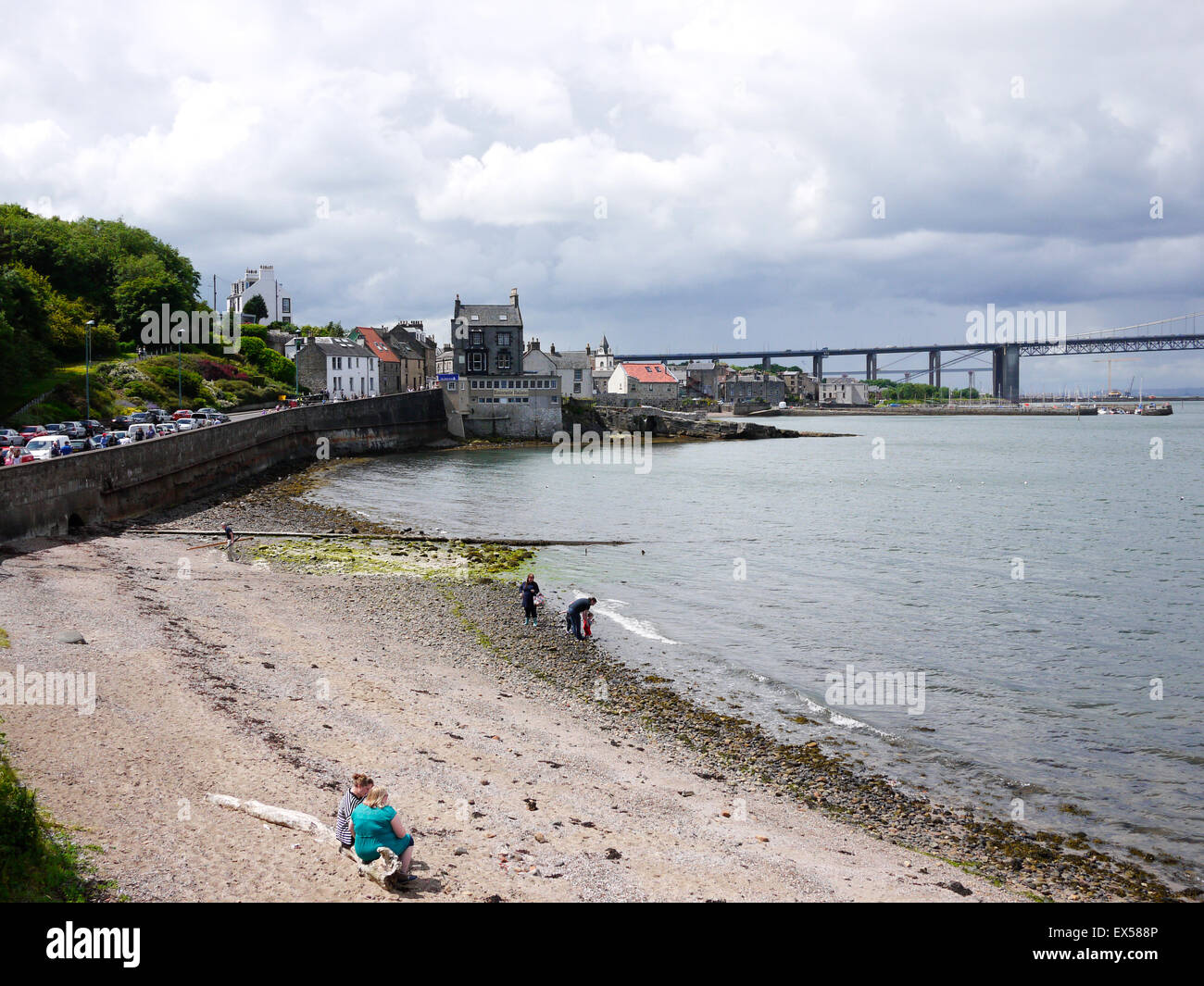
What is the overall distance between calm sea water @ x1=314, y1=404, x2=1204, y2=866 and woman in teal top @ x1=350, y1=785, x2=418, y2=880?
9.92 metres

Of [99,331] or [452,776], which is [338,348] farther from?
[452,776]

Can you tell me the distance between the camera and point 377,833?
33.2 feet

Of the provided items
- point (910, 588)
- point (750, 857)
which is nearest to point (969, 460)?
point (910, 588)

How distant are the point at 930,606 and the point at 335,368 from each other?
90512 mm

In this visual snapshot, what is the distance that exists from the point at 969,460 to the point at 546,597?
85.7 meters

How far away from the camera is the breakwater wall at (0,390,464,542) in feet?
107

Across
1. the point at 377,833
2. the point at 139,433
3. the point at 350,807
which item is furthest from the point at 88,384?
the point at 377,833

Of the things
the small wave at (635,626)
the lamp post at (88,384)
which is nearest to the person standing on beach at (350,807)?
the small wave at (635,626)

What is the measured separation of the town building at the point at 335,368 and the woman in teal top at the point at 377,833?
9903cm

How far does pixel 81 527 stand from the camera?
3612 cm

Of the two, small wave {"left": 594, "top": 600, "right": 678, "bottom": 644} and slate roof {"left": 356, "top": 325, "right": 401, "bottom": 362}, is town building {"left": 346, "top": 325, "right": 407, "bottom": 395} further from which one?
small wave {"left": 594, "top": 600, "right": 678, "bottom": 644}

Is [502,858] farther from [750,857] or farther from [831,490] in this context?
[831,490]

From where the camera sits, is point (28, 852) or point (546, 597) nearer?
point (28, 852)

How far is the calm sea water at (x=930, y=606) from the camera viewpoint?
17078 mm
